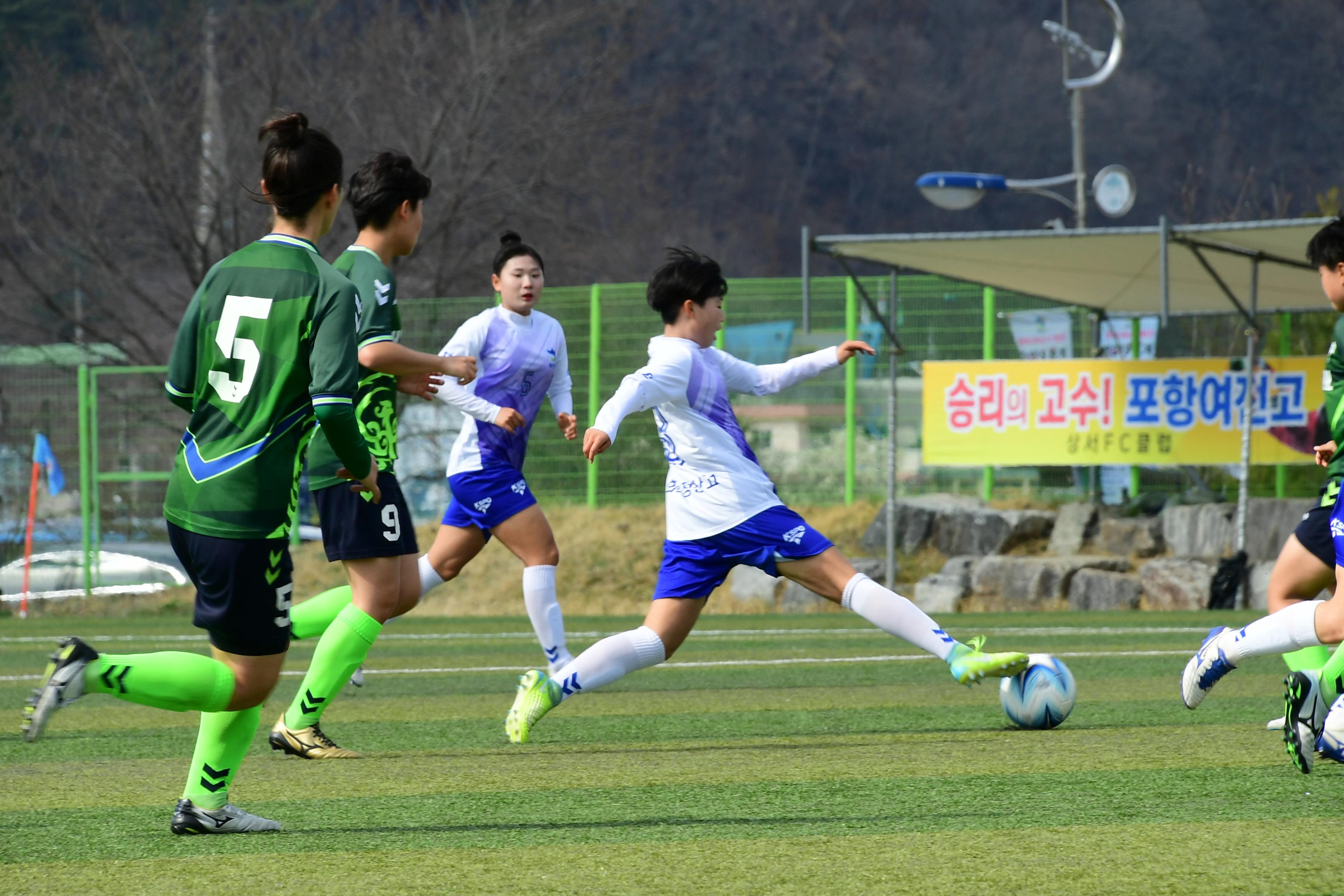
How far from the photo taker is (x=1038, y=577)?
1545cm

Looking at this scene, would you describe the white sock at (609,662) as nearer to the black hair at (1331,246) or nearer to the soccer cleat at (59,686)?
the soccer cleat at (59,686)

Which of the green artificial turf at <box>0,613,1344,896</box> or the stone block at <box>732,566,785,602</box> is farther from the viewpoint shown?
the stone block at <box>732,566,785,602</box>

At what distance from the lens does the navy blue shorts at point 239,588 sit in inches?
169

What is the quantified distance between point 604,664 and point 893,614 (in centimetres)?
108

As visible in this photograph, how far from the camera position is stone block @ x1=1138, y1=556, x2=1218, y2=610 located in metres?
14.4

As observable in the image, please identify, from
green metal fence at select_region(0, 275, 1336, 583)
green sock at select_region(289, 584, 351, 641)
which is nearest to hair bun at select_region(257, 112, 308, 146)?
green sock at select_region(289, 584, 351, 641)

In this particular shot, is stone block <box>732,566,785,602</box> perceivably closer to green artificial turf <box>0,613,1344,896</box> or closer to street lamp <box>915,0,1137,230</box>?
street lamp <box>915,0,1137,230</box>

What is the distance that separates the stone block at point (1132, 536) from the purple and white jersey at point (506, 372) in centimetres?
920

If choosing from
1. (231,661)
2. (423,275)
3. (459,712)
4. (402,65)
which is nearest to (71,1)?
(402,65)

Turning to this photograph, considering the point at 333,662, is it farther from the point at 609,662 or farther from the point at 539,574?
the point at 539,574

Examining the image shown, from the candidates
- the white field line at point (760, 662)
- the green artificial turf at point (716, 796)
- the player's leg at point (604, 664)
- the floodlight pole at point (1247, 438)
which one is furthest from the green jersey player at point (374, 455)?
the floodlight pole at point (1247, 438)

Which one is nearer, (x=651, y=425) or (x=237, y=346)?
(x=237, y=346)

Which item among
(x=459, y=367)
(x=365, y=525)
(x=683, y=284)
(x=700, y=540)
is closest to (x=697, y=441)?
(x=700, y=540)

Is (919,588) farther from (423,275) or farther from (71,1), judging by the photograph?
(71,1)
